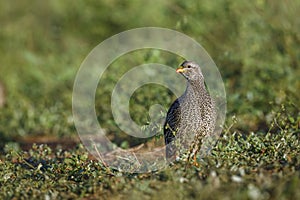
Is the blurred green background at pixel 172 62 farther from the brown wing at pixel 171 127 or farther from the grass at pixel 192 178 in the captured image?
the grass at pixel 192 178

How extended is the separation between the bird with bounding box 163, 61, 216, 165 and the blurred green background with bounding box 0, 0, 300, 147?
1511mm

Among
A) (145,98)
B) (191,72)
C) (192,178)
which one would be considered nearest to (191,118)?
(191,72)

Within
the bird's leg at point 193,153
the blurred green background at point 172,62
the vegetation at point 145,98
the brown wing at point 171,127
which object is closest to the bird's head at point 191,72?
the brown wing at point 171,127

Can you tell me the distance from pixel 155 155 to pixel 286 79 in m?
3.08

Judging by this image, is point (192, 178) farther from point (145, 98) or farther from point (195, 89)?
point (145, 98)

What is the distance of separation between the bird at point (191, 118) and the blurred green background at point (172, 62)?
1.51 metres

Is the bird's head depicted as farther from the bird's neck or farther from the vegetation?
the vegetation

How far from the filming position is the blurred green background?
8.61 meters

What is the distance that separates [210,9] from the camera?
428 inches

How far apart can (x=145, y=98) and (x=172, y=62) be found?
78cm

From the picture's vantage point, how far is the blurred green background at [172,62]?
28.2ft

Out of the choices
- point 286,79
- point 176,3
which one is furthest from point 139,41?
point 286,79

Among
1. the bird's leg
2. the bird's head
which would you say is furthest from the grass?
the bird's head

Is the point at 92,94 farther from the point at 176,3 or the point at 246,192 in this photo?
the point at 246,192
